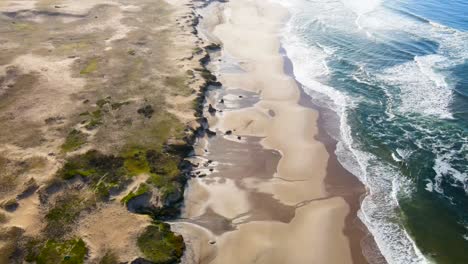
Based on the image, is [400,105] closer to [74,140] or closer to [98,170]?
[98,170]

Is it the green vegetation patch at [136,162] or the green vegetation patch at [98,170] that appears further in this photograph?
the green vegetation patch at [136,162]

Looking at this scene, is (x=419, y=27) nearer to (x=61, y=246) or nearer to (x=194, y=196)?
(x=194, y=196)

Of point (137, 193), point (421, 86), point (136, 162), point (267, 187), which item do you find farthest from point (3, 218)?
point (421, 86)

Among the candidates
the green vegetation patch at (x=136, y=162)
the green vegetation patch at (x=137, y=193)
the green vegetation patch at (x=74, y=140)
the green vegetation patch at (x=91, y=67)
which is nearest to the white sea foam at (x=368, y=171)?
the green vegetation patch at (x=137, y=193)

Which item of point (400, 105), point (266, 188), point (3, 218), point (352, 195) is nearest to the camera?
point (3, 218)

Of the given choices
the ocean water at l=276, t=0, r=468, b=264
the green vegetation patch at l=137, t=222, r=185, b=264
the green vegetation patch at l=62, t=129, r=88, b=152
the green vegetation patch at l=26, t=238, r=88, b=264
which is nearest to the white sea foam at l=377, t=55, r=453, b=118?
the ocean water at l=276, t=0, r=468, b=264

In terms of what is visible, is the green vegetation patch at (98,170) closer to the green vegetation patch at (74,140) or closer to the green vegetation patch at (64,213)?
the green vegetation patch at (64,213)

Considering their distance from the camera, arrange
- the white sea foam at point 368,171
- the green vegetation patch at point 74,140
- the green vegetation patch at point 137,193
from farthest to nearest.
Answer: the green vegetation patch at point 74,140
the green vegetation patch at point 137,193
the white sea foam at point 368,171
